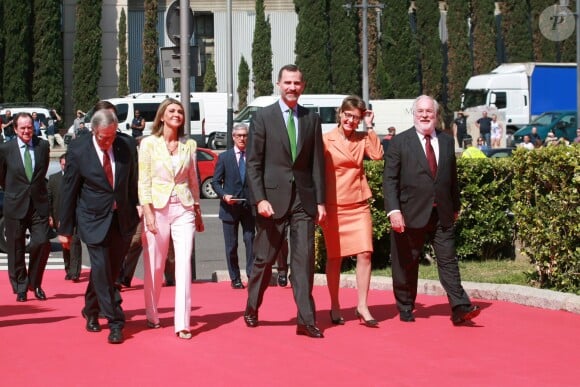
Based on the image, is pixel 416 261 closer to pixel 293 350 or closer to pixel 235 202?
pixel 293 350

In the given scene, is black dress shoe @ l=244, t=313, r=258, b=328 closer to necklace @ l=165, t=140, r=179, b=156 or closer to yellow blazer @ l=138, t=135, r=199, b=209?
yellow blazer @ l=138, t=135, r=199, b=209

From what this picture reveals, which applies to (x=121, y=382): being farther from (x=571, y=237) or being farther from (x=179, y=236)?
(x=571, y=237)

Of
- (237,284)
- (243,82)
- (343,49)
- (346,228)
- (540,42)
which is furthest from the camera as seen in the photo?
(540,42)

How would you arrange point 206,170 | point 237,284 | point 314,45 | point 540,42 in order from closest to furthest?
1. point 237,284
2. point 206,170
3. point 314,45
4. point 540,42

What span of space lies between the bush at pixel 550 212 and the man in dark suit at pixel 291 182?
251 cm

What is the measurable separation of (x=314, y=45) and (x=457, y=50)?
7.87 meters

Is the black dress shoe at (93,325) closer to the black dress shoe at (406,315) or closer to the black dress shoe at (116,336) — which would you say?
the black dress shoe at (116,336)

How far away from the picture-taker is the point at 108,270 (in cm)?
941

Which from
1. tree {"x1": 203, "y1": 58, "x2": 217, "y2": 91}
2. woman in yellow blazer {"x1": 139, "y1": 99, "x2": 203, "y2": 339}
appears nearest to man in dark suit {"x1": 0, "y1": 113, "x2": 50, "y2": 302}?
woman in yellow blazer {"x1": 139, "y1": 99, "x2": 203, "y2": 339}

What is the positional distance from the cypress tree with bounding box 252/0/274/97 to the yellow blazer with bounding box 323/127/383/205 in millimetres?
47201

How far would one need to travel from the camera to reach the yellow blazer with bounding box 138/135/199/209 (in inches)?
373

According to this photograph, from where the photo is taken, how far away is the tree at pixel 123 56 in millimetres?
54156

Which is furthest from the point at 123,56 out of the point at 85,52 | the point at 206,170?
the point at 206,170

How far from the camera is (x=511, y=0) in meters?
59.6
